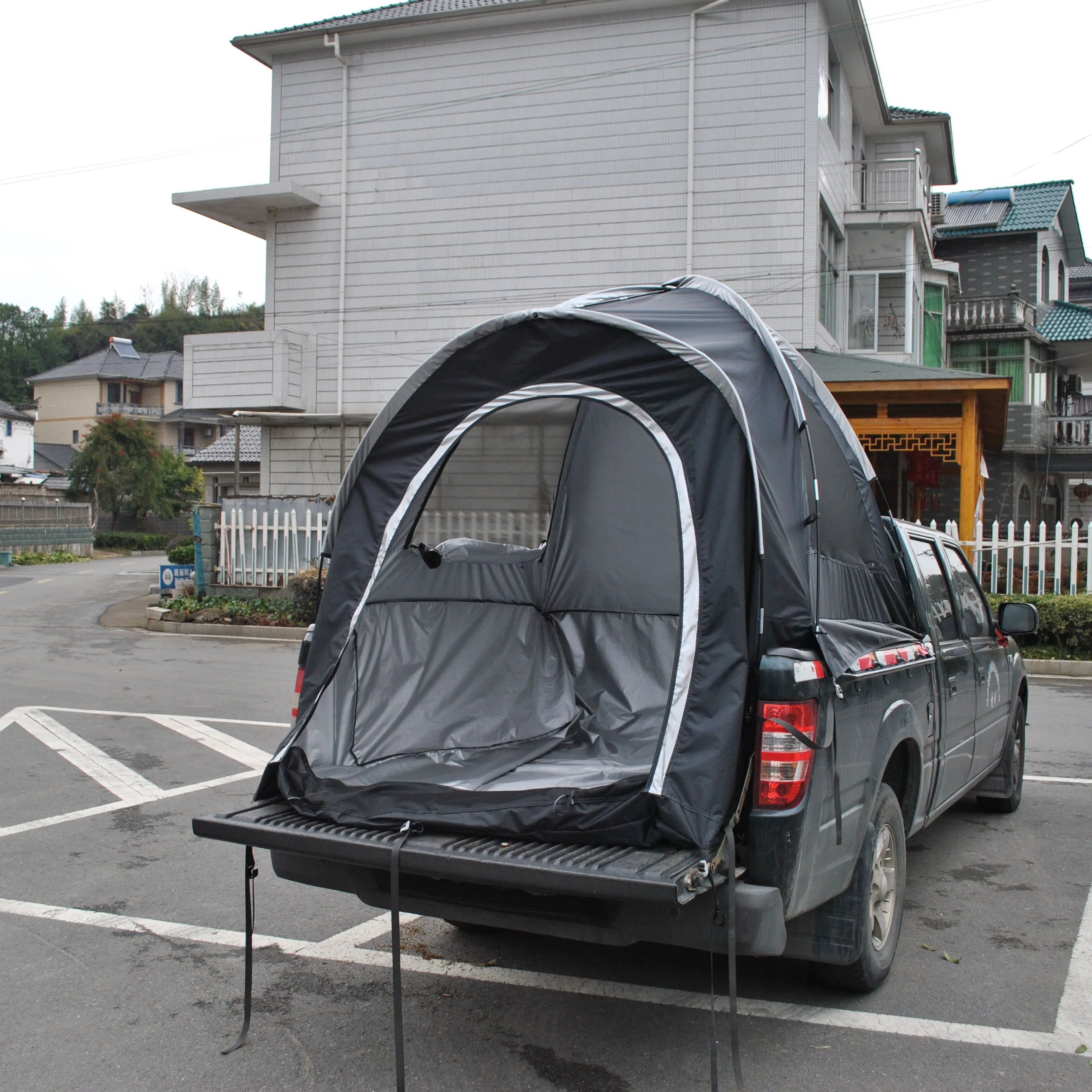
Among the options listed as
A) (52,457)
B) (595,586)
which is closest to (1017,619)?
(595,586)

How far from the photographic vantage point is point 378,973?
4379 mm

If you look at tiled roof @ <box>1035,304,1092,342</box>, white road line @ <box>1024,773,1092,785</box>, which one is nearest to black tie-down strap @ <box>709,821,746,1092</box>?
white road line @ <box>1024,773,1092,785</box>

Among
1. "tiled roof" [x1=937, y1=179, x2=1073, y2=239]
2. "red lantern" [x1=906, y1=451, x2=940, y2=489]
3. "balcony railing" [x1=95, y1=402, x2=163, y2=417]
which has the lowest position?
"red lantern" [x1=906, y1=451, x2=940, y2=489]

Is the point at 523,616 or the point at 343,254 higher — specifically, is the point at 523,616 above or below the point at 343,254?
below

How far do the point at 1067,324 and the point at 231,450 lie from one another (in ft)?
108

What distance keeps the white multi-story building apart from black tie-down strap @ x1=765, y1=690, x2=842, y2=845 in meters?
15.8

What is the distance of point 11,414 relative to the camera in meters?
62.7

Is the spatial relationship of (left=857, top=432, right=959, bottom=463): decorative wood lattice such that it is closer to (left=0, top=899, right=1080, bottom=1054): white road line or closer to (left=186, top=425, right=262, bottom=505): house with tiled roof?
(left=0, top=899, right=1080, bottom=1054): white road line

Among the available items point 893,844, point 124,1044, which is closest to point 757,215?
point 893,844

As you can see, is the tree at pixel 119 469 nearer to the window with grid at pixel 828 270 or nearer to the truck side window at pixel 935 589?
the window with grid at pixel 828 270

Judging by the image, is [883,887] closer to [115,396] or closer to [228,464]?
[228,464]

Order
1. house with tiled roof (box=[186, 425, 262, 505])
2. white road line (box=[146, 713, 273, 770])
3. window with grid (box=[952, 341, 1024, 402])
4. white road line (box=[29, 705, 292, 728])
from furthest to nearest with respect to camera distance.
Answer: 1. house with tiled roof (box=[186, 425, 262, 505])
2. window with grid (box=[952, 341, 1024, 402])
3. white road line (box=[29, 705, 292, 728])
4. white road line (box=[146, 713, 273, 770])

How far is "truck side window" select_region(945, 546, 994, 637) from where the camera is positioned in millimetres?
5770

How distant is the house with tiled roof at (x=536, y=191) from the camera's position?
1866 cm
